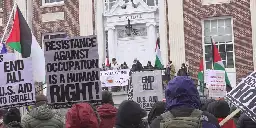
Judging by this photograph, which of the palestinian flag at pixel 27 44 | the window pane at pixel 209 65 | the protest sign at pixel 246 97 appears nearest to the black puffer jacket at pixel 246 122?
the protest sign at pixel 246 97

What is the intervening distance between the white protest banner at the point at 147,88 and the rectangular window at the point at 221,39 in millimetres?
10650

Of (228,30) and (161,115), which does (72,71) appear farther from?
(228,30)

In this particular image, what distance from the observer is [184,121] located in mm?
3592

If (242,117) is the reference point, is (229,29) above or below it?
above

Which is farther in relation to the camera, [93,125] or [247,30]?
[247,30]

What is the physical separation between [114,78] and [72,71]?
36.6ft

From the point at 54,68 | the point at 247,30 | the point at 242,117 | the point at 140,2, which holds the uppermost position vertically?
the point at 140,2

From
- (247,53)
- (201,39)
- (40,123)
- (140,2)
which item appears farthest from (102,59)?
(40,123)

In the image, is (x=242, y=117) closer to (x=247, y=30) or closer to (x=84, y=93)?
(x=84, y=93)

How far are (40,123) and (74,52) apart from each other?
1.45 meters

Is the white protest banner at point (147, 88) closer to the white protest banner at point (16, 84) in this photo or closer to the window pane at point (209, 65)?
the white protest banner at point (16, 84)

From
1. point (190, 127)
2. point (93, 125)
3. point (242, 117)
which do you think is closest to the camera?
point (190, 127)

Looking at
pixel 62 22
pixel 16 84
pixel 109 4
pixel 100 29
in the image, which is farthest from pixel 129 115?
pixel 62 22

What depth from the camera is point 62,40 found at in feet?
20.0
